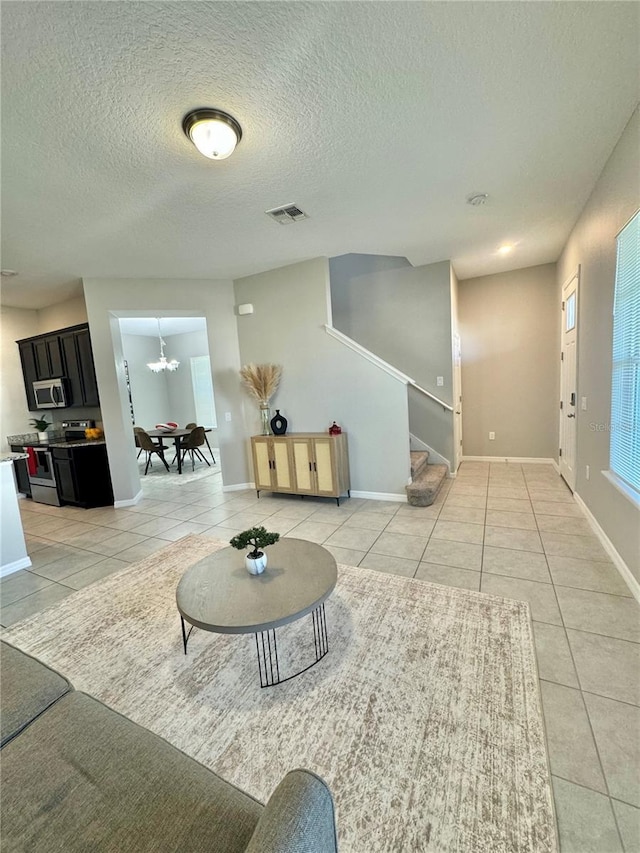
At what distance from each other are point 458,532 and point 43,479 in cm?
567

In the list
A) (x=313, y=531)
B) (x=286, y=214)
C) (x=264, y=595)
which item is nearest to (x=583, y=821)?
(x=264, y=595)

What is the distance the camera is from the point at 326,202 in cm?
289

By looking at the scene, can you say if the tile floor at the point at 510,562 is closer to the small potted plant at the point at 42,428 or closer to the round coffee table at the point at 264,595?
the round coffee table at the point at 264,595

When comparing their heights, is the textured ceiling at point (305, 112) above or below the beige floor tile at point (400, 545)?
above

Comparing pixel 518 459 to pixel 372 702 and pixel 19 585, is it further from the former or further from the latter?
pixel 19 585

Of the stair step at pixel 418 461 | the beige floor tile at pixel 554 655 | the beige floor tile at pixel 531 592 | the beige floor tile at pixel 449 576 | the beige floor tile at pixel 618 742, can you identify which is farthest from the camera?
the stair step at pixel 418 461

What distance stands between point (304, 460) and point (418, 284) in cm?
295

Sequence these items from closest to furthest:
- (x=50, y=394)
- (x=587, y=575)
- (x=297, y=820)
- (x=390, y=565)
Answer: (x=297, y=820)
(x=587, y=575)
(x=390, y=565)
(x=50, y=394)

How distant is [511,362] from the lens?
5504 mm

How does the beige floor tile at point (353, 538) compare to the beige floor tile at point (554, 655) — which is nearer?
the beige floor tile at point (554, 655)

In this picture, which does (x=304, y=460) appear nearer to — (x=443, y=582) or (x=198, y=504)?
(x=198, y=504)

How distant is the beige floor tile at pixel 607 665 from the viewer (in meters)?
1.58

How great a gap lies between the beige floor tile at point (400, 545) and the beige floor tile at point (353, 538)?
0.07 metres

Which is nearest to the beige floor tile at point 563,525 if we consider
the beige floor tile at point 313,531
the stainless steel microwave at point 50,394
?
the beige floor tile at point 313,531
